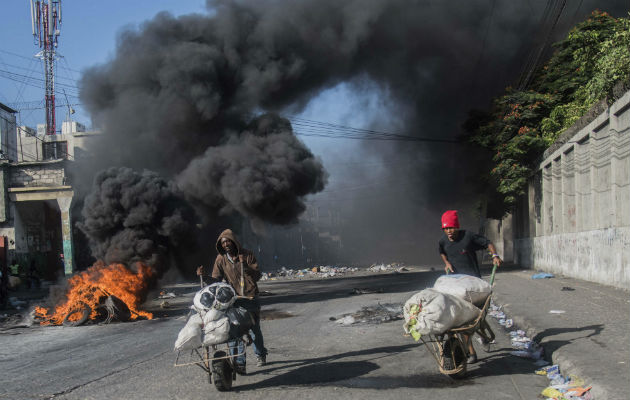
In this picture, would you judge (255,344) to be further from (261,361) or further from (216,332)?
(216,332)

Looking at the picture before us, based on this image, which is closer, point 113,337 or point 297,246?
point 113,337

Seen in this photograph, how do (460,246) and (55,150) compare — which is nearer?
(460,246)

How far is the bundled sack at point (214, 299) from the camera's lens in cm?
489

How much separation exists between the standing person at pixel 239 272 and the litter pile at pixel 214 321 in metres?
0.44

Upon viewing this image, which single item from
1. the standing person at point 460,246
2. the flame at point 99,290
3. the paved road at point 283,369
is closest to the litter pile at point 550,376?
the paved road at point 283,369

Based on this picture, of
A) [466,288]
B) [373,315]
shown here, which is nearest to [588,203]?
[373,315]

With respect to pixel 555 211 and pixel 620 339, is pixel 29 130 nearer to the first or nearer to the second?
pixel 555 211

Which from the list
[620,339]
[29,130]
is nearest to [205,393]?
[620,339]

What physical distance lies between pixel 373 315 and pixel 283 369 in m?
4.33

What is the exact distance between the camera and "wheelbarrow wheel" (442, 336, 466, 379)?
185 inches

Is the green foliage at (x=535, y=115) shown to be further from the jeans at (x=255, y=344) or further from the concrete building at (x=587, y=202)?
the jeans at (x=255, y=344)

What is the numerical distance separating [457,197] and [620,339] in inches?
1103

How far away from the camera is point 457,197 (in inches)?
1312

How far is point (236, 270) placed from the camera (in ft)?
18.7
